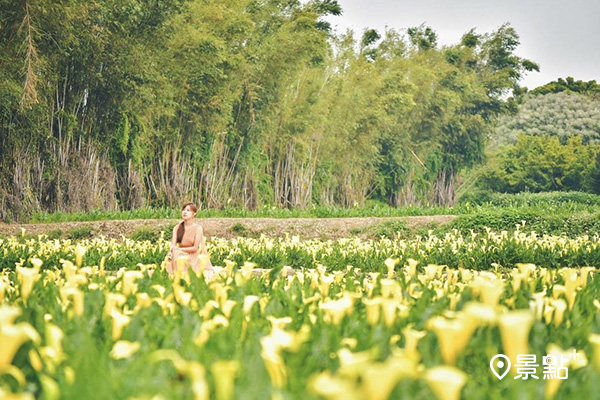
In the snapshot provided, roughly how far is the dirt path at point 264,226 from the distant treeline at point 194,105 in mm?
1981

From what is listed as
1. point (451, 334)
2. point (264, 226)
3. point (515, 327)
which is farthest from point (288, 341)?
point (264, 226)

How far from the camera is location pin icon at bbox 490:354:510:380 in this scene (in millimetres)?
1674

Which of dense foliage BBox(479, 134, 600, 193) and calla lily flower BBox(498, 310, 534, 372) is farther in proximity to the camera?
dense foliage BBox(479, 134, 600, 193)

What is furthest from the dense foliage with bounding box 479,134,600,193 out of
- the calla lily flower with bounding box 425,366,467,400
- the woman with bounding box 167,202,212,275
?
the calla lily flower with bounding box 425,366,467,400

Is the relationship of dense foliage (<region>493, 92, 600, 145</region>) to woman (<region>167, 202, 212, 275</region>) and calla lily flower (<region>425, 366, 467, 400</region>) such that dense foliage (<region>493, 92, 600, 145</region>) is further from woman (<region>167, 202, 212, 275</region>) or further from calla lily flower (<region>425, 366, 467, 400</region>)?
calla lily flower (<region>425, 366, 467, 400</region>)

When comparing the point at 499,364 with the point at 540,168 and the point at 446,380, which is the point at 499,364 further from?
the point at 540,168

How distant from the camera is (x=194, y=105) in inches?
644

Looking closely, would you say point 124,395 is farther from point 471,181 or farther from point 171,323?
point 471,181

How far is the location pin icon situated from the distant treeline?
8.52 meters

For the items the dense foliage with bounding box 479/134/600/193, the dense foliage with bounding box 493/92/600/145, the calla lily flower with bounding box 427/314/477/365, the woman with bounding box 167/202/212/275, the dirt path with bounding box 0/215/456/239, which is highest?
the dense foliage with bounding box 493/92/600/145

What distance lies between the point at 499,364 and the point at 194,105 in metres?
15.2

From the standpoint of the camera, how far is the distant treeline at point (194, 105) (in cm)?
1223

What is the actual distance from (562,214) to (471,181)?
30660 millimetres

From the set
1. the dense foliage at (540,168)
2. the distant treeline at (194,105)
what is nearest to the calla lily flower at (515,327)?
the distant treeline at (194,105)
